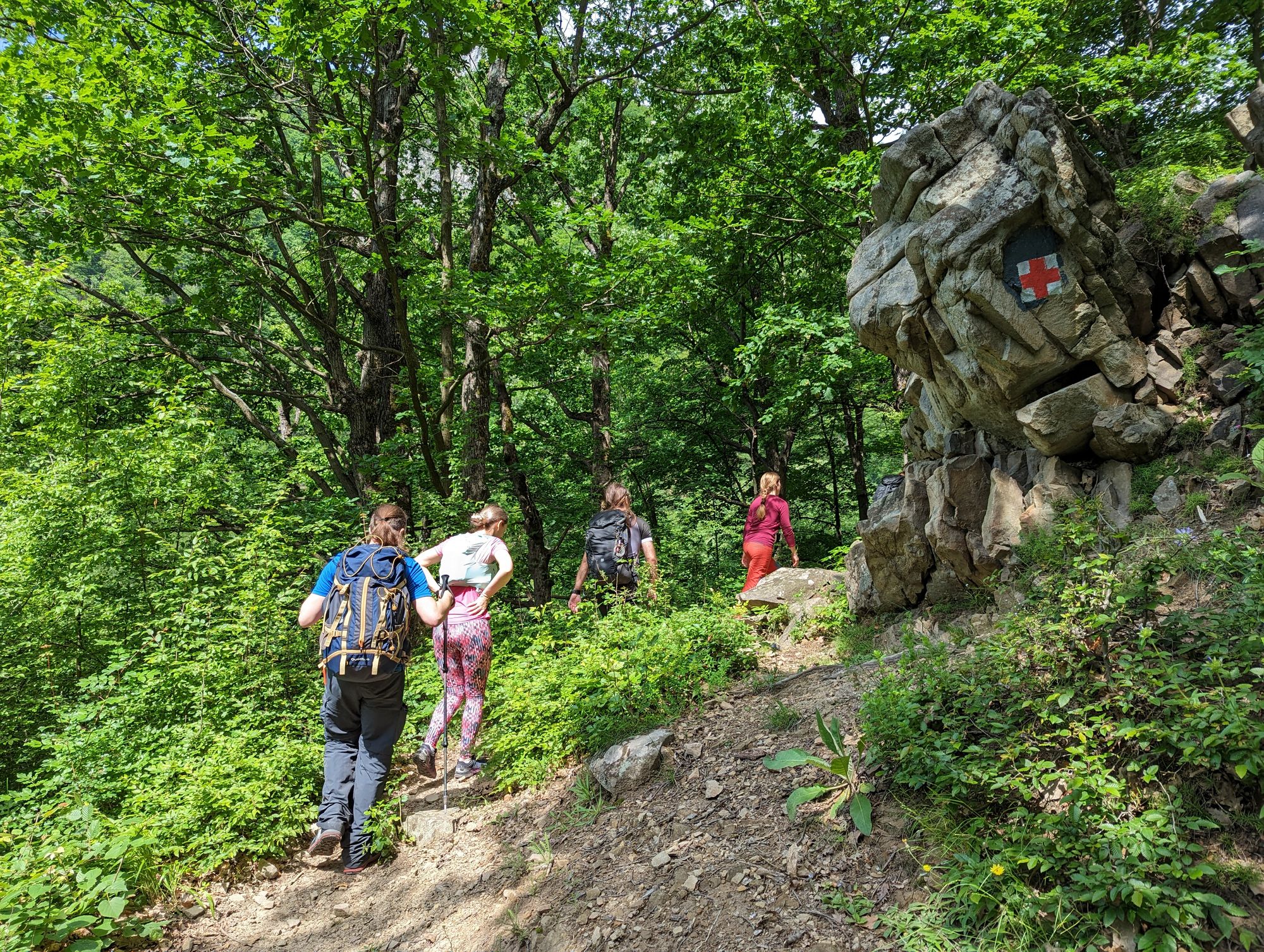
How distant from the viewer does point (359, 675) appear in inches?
174

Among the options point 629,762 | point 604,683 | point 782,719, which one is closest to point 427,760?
point 604,683

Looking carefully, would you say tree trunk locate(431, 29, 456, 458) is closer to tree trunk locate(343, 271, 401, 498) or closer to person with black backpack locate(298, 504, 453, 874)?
tree trunk locate(343, 271, 401, 498)

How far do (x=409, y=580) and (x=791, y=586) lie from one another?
515cm

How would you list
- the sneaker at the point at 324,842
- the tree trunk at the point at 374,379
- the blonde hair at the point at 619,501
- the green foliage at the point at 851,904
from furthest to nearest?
the tree trunk at the point at 374,379, the blonde hair at the point at 619,501, the sneaker at the point at 324,842, the green foliage at the point at 851,904

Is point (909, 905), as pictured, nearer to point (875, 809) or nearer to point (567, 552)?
point (875, 809)

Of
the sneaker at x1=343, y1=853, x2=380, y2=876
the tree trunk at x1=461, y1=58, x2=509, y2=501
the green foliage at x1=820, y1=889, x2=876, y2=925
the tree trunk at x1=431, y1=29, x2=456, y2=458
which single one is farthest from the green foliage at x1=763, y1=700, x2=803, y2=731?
the tree trunk at x1=431, y1=29, x2=456, y2=458

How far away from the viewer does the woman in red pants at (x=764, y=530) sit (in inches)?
338

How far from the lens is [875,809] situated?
3.47 meters

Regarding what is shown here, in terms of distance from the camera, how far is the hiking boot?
18.0 feet

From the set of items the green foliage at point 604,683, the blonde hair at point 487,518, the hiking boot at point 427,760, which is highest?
the blonde hair at point 487,518

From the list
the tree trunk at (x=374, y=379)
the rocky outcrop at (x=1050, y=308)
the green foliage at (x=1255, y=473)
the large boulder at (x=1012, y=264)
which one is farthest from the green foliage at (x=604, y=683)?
the tree trunk at (x=374, y=379)

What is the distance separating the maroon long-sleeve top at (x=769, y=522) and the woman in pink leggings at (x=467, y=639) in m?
4.25

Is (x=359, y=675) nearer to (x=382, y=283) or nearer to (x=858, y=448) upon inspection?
(x=382, y=283)

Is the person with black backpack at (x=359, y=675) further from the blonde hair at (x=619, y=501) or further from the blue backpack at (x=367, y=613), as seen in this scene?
the blonde hair at (x=619, y=501)
